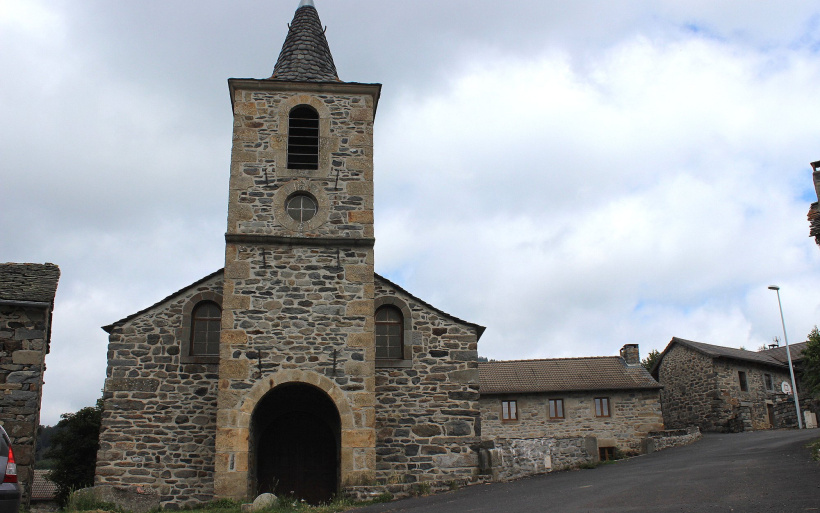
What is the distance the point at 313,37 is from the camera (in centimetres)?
1825

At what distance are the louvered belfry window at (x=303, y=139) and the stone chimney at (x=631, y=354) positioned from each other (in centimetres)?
2080

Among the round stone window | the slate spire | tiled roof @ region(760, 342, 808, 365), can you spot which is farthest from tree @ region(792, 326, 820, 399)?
tiled roof @ region(760, 342, 808, 365)

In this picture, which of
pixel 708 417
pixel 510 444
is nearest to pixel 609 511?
pixel 510 444

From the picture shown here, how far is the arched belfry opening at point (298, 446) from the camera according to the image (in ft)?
52.0

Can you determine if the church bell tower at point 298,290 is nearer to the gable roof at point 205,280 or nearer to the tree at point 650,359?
the gable roof at point 205,280

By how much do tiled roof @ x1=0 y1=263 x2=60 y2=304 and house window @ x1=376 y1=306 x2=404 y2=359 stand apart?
7.05 meters

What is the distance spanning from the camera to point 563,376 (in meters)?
30.2

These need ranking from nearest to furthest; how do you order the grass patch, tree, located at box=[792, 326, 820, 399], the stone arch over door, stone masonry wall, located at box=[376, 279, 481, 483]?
1. the stone arch over door
2. the grass patch
3. stone masonry wall, located at box=[376, 279, 481, 483]
4. tree, located at box=[792, 326, 820, 399]

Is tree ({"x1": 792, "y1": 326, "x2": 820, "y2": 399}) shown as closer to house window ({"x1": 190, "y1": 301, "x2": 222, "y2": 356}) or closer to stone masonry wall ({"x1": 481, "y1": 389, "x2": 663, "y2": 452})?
stone masonry wall ({"x1": 481, "y1": 389, "x2": 663, "y2": 452})

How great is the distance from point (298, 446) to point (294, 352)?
3.11 m

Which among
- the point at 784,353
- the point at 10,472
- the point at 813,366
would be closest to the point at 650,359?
the point at 784,353

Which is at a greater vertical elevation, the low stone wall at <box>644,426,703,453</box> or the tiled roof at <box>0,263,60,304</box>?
the tiled roof at <box>0,263,60,304</box>

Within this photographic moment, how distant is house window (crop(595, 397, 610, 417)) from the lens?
95.1ft

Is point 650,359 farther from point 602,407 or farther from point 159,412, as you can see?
point 159,412
